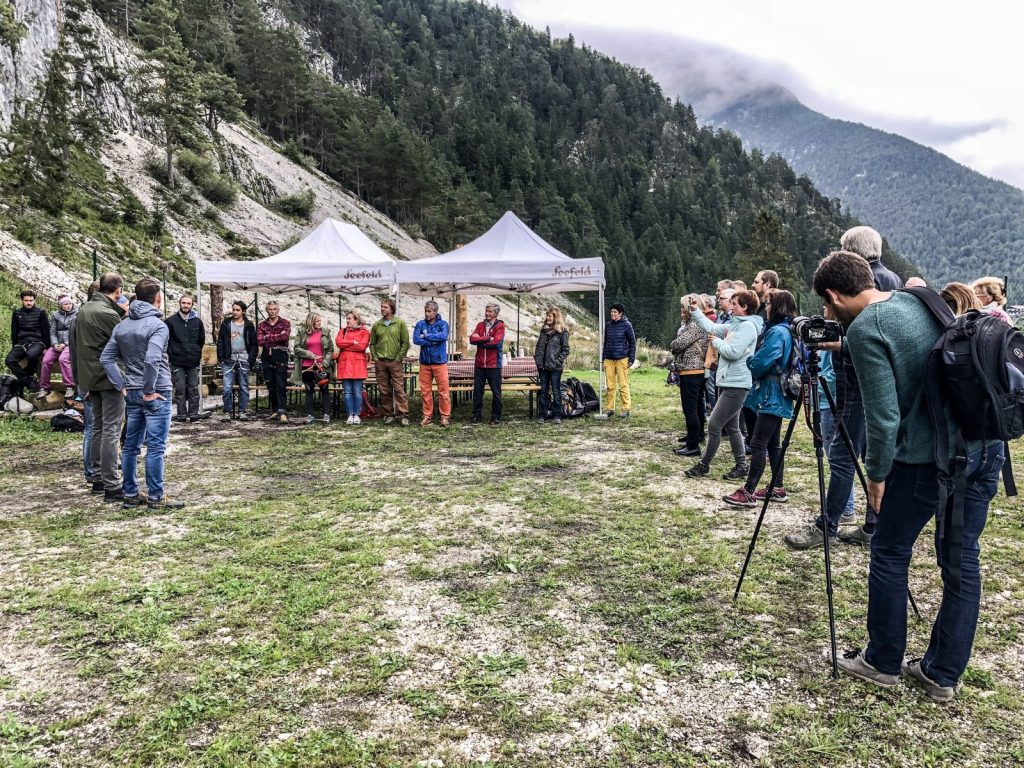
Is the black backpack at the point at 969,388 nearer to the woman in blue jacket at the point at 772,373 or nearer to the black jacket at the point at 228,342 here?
the woman in blue jacket at the point at 772,373

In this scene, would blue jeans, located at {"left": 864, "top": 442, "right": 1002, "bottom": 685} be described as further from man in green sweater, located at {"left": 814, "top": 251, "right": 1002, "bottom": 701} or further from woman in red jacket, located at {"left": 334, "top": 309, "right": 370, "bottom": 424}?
woman in red jacket, located at {"left": 334, "top": 309, "right": 370, "bottom": 424}

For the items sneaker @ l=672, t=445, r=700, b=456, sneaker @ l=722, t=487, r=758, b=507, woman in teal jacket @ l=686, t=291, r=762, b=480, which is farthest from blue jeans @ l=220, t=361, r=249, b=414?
sneaker @ l=722, t=487, r=758, b=507

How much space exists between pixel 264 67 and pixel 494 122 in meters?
45.0

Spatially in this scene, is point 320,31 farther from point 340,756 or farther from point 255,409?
point 340,756

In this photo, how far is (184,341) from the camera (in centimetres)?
986

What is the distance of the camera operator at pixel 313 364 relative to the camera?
10547 millimetres

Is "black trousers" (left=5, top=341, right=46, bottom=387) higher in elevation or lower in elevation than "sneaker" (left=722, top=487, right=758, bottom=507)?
higher

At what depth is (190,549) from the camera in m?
4.46

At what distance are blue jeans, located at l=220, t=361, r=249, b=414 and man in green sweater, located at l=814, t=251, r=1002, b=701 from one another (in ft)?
32.0

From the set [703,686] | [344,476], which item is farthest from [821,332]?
[344,476]

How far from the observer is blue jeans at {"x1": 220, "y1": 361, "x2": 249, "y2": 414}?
1059 cm

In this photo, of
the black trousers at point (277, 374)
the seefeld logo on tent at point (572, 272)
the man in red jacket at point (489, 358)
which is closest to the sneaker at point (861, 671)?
the man in red jacket at point (489, 358)

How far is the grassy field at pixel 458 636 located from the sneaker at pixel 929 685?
40 millimetres

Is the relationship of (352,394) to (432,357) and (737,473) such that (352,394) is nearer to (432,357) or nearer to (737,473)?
(432,357)
